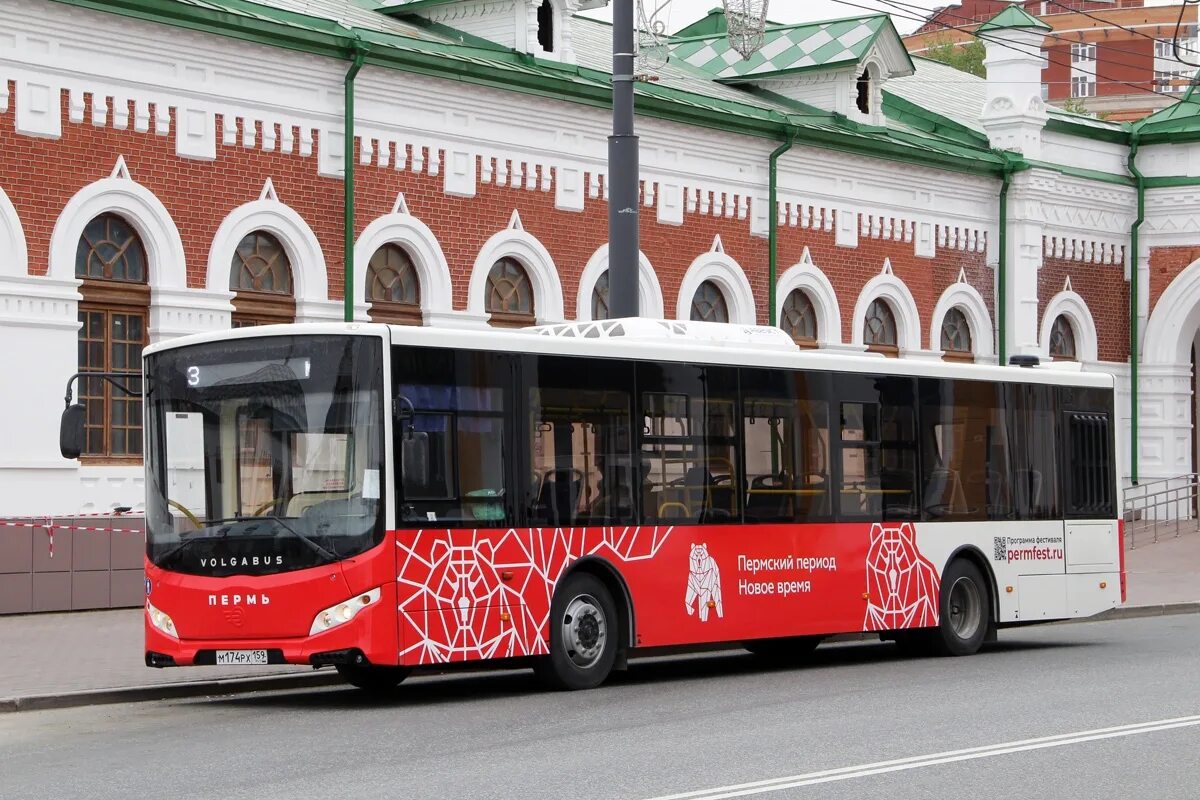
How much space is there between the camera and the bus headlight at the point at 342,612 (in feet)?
46.4

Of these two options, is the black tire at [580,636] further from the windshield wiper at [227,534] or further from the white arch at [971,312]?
the white arch at [971,312]

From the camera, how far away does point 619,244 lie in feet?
60.8

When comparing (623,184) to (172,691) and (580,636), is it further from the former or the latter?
(172,691)

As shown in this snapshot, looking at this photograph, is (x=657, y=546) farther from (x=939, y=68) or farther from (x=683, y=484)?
(x=939, y=68)

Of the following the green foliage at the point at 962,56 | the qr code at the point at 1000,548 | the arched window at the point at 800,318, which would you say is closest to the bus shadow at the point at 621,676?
the qr code at the point at 1000,548

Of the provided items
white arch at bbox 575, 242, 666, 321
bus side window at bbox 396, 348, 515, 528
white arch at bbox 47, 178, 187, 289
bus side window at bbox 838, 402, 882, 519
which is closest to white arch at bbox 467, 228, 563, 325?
white arch at bbox 575, 242, 666, 321

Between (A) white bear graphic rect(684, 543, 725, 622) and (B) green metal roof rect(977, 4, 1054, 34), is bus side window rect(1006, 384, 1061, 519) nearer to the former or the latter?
(A) white bear graphic rect(684, 543, 725, 622)

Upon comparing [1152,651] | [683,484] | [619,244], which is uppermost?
[619,244]

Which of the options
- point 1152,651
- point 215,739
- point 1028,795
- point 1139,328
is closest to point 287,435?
point 215,739

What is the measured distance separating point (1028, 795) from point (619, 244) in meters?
9.43

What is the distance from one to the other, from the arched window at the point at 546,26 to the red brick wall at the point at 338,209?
2240mm

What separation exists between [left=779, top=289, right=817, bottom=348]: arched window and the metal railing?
7353 mm

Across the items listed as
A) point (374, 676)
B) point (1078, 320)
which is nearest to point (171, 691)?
point (374, 676)

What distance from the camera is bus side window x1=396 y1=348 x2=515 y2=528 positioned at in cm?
1445
